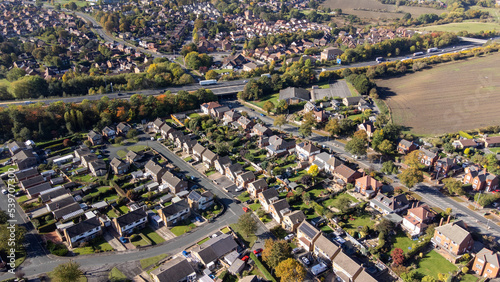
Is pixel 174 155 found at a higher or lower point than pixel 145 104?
lower

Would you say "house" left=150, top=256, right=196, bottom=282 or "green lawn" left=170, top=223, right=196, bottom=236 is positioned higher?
"house" left=150, top=256, right=196, bottom=282

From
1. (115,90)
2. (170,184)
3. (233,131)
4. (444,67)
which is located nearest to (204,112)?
(233,131)

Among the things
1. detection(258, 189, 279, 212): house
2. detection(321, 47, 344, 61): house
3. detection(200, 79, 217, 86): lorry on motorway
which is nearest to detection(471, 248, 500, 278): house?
detection(258, 189, 279, 212): house

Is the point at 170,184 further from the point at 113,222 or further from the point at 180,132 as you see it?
the point at 180,132

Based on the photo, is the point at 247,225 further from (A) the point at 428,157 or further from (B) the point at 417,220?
(A) the point at 428,157

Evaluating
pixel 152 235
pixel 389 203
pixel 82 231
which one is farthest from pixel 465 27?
pixel 82 231

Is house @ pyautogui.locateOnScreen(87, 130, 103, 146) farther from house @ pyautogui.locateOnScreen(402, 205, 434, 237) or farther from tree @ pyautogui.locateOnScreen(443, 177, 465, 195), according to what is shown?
tree @ pyautogui.locateOnScreen(443, 177, 465, 195)
